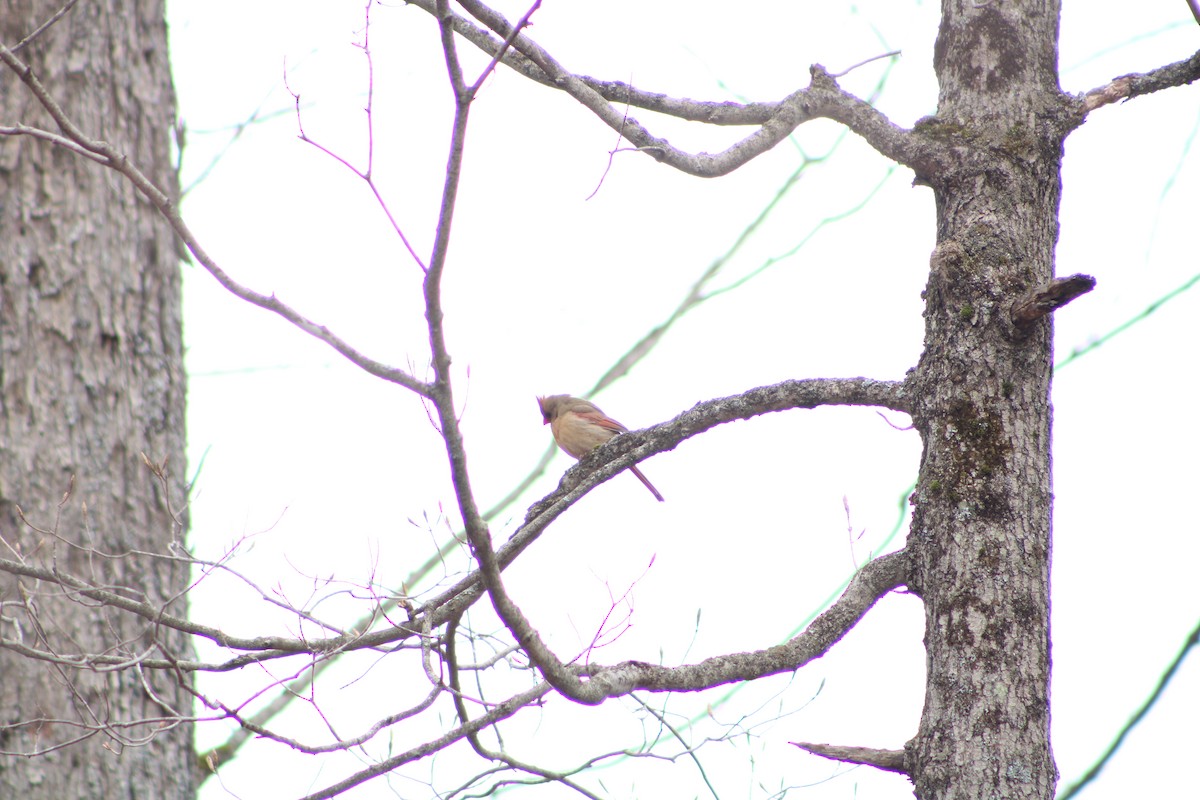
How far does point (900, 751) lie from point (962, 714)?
0.19 metres

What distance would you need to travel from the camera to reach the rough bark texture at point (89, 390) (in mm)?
4305

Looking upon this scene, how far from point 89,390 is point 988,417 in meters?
3.41

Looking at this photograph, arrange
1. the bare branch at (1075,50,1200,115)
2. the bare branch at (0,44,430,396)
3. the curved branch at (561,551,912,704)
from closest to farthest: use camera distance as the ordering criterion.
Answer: the bare branch at (0,44,430,396) < the curved branch at (561,551,912,704) < the bare branch at (1075,50,1200,115)

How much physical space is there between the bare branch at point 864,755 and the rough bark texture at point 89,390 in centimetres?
247

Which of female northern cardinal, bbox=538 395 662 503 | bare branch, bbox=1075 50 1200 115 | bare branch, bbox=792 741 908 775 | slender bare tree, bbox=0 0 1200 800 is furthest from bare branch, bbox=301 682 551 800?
female northern cardinal, bbox=538 395 662 503

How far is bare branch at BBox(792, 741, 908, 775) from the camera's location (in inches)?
108

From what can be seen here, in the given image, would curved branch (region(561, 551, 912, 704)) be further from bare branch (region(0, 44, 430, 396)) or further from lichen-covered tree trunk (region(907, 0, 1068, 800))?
bare branch (region(0, 44, 430, 396))

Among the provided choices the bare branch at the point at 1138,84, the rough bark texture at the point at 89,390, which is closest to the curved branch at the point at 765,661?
the bare branch at the point at 1138,84

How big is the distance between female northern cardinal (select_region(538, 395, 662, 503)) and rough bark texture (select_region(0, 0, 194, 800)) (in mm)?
1838

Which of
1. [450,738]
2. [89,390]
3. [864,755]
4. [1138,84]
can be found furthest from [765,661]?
[89,390]

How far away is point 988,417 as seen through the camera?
2.88 meters

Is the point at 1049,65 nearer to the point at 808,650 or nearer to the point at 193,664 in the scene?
the point at 808,650

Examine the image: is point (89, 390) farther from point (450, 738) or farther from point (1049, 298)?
point (1049, 298)

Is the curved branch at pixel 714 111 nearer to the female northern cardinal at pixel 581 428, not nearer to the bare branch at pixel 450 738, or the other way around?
the bare branch at pixel 450 738
